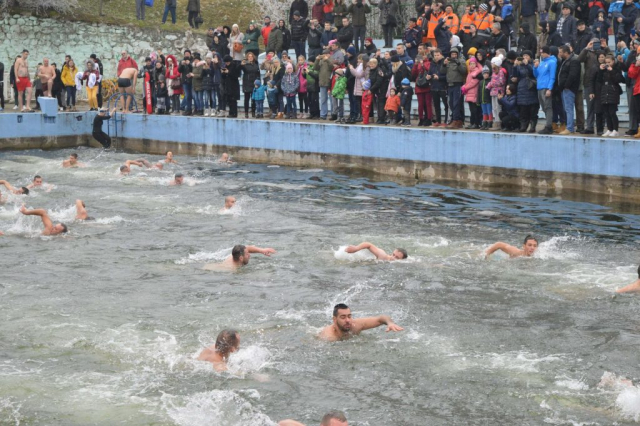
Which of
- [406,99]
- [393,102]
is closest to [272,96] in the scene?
[393,102]

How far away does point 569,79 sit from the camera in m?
20.9

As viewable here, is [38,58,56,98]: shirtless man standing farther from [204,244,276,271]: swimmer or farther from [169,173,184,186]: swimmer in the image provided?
→ [204,244,276,271]: swimmer

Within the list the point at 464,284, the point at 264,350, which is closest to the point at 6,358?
the point at 264,350

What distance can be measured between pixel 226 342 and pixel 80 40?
29.3m

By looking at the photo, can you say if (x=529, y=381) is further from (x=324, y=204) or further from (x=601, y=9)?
(x=601, y=9)

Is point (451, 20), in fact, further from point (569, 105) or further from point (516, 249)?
point (516, 249)

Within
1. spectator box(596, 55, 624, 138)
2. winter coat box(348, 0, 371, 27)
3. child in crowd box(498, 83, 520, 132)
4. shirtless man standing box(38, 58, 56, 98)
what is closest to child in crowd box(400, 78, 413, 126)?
child in crowd box(498, 83, 520, 132)

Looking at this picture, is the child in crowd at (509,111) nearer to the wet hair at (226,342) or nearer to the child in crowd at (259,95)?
the child in crowd at (259,95)

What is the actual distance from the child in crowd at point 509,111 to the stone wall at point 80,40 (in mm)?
19000

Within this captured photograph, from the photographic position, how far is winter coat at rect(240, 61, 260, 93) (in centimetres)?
2827

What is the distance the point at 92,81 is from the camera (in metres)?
33.0

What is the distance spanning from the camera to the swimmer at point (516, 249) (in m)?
16.0

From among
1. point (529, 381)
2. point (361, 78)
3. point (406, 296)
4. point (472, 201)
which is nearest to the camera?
point (529, 381)

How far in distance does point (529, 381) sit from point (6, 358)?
659cm
